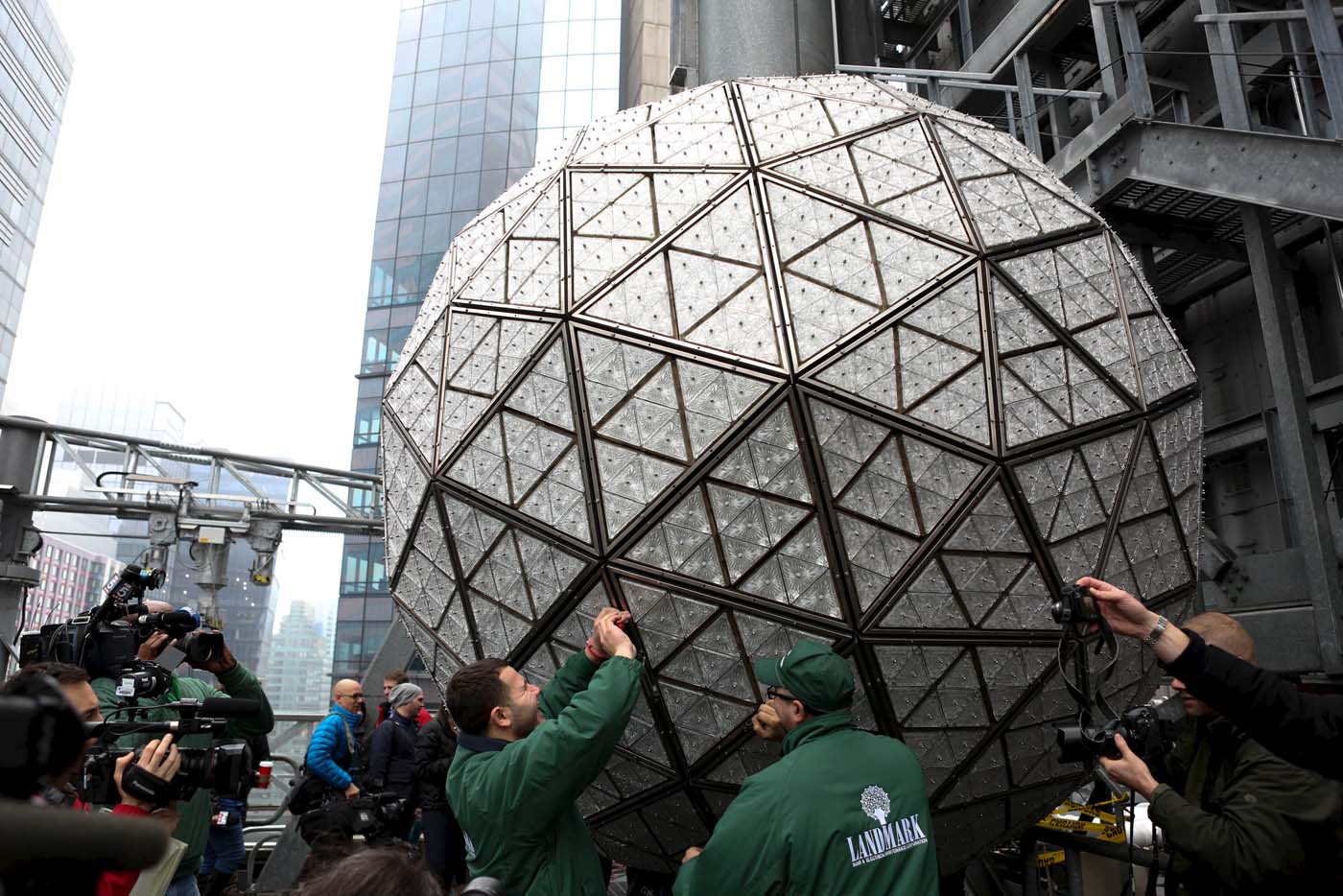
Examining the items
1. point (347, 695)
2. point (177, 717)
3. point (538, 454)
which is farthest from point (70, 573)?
point (538, 454)

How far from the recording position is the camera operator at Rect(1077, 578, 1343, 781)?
2.22m

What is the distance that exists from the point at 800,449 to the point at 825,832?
1.15 m

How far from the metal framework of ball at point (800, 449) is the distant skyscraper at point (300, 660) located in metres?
29.1

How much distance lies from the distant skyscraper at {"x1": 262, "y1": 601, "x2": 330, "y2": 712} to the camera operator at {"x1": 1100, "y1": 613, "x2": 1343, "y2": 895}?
30.1 metres

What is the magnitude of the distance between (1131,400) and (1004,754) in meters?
1.39

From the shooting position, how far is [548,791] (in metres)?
2.67

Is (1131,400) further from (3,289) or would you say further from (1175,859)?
(3,289)

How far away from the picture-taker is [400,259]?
116 ft

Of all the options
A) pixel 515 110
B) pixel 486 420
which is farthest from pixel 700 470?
pixel 515 110

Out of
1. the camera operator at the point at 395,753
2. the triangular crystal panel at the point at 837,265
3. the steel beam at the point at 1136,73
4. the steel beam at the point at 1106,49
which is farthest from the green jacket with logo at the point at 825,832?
the steel beam at the point at 1106,49

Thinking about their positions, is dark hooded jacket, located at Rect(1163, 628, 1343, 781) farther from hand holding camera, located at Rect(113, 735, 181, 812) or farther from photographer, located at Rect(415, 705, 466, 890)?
photographer, located at Rect(415, 705, 466, 890)

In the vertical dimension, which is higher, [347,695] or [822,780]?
[347,695]

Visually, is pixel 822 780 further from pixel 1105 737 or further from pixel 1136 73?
pixel 1136 73

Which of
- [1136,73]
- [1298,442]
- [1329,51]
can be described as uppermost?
[1136,73]
